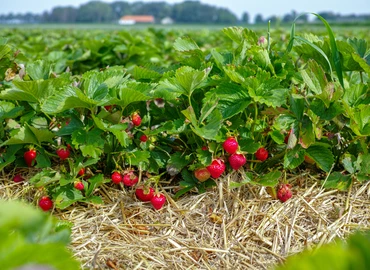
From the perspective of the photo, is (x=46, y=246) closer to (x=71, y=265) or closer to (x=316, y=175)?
(x=71, y=265)

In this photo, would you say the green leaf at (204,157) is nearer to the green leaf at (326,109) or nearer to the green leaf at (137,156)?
the green leaf at (137,156)

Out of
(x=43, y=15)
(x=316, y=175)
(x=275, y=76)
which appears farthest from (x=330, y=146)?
(x=43, y=15)

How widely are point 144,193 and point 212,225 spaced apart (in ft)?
1.00

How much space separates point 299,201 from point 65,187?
973mm

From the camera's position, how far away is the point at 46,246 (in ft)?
1.96

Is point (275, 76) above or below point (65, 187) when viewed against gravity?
above

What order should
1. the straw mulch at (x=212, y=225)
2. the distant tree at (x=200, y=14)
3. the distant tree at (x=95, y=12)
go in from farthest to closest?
the distant tree at (x=95, y=12), the distant tree at (x=200, y=14), the straw mulch at (x=212, y=225)

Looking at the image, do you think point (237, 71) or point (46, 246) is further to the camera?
point (237, 71)

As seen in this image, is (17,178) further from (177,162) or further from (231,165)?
(231,165)

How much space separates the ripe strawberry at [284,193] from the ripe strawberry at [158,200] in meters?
0.48

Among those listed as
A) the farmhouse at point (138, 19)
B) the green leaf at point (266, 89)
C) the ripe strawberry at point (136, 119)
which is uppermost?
the green leaf at point (266, 89)

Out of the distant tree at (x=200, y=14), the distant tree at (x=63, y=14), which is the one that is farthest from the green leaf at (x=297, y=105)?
the distant tree at (x=63, y=14)

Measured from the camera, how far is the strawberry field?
179cm

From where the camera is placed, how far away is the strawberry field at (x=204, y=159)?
179cm
